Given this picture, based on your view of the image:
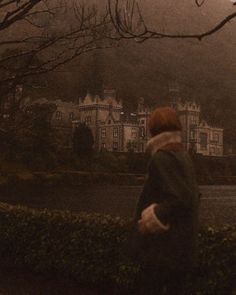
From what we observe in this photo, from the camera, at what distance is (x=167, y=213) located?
3.07 m

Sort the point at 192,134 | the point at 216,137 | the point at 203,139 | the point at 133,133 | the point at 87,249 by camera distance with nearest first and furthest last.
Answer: the point at 87,249
the point at 133,133
the point at 192,134
the point at 203,139
the point at 216,137

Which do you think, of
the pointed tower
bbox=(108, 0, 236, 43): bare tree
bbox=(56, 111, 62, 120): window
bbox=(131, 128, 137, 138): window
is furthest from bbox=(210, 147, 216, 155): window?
A: bbox=(108, 0, 236, 43): bare tree

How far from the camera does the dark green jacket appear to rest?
3.06 meters

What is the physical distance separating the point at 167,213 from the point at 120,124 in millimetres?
46035

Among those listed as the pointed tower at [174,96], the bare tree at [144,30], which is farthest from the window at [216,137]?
the bare tree at [144,30]

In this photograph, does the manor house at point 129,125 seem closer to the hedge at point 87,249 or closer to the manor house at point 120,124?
the manor house at point 120,124

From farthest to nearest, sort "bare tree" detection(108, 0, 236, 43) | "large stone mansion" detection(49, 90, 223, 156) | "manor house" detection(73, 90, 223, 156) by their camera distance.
→ "manor house" detection(73, 90, 223, 156) → "large stone mansion" detection(49, 90, 223, 156) → "bare tree" detection(108, 0, 236, 43)

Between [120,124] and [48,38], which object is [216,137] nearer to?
[120,124]

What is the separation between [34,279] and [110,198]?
37.1 metres

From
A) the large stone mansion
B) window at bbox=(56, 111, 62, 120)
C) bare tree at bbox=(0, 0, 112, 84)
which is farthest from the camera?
the large stone mansion

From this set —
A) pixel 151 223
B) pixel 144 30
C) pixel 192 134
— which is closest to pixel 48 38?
pixel 144 30

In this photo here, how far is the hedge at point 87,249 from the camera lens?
499 cm

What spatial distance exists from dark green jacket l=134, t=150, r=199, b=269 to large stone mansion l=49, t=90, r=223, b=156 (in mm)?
40402

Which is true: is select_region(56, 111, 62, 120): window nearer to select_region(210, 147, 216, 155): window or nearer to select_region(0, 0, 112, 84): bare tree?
select_region(210, 147, 216, 155): window
